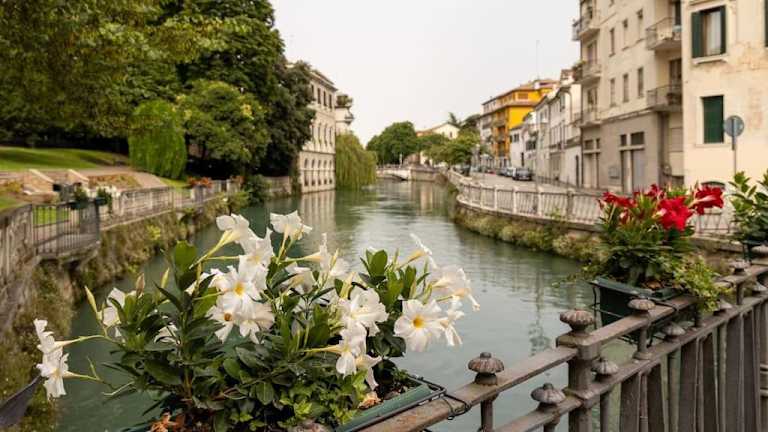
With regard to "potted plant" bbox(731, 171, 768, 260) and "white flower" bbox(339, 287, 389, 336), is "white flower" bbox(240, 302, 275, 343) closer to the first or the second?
"white flower" bbox(339, 287, 389, 336)

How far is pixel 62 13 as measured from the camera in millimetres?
7680

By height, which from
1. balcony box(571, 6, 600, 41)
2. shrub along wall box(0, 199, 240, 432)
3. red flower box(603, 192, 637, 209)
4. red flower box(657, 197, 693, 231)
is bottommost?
shrub along wall box(0, 199, 240, 432)

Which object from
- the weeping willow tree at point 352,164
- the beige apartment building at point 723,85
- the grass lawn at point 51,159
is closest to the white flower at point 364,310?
the beige apartment building at point 723,85

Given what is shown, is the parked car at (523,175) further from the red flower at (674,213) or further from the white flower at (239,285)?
the white flower at (239,285)

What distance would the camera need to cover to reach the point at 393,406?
169cm

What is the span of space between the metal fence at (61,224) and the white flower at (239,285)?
7.38 metres

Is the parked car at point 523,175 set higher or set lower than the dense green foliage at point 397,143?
lower

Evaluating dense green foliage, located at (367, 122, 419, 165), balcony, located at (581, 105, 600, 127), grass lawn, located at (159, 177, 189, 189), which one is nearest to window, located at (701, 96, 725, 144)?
balcony, located at (581, 105, 600, 127)

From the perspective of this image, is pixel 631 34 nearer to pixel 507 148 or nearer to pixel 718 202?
pixel 718 202

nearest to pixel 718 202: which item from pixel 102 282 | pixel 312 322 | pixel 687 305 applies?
pixel 687 305

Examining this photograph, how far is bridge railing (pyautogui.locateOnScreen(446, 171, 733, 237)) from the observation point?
1439cm

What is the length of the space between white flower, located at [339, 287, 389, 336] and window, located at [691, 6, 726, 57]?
23.1 m

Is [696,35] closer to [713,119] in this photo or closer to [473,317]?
[713,119]

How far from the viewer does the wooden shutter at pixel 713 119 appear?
21234 millimetres
